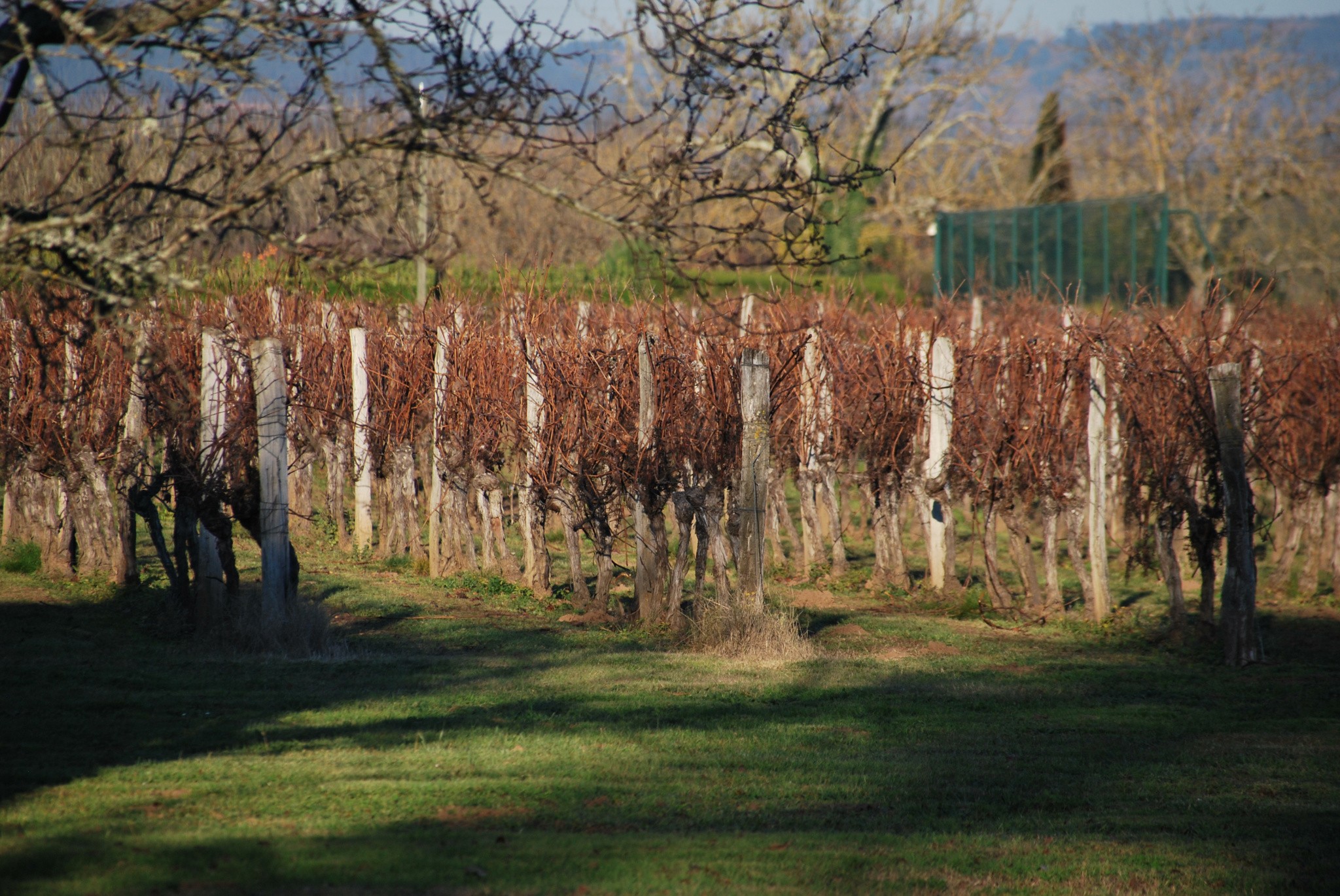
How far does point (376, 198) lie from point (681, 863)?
11.8ft

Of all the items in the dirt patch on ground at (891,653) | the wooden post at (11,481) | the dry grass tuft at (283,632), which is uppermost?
the wooden post at (11,481)

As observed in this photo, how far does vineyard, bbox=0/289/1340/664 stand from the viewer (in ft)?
27.7

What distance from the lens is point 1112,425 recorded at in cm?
1156

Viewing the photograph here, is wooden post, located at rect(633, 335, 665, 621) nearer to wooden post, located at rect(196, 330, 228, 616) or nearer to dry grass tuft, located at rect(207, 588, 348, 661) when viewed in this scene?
dry grass tuft, located at rect(207, 588, 348, 661)

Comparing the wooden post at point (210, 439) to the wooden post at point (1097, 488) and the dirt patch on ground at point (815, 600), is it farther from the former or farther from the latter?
the wooden post at point (1097, 488)

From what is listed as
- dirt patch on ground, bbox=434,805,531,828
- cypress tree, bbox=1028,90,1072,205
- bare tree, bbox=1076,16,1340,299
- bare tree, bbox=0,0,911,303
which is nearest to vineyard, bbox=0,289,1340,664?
bare tree, bbox=0,0,911,303

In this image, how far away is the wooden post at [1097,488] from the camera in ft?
33.1

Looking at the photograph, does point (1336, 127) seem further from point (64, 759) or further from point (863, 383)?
point (64, 759)

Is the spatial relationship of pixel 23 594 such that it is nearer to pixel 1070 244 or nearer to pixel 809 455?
pixel 809 455

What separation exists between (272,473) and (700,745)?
378 cm

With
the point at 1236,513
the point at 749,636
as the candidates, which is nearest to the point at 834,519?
the point at 749,636

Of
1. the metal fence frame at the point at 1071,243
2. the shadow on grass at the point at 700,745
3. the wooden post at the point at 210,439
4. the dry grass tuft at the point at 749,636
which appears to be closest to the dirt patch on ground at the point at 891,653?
the shadow on grass at the point at 700,745

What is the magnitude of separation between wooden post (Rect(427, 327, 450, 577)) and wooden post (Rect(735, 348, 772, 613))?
3407mm

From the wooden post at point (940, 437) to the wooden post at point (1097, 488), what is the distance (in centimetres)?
121
